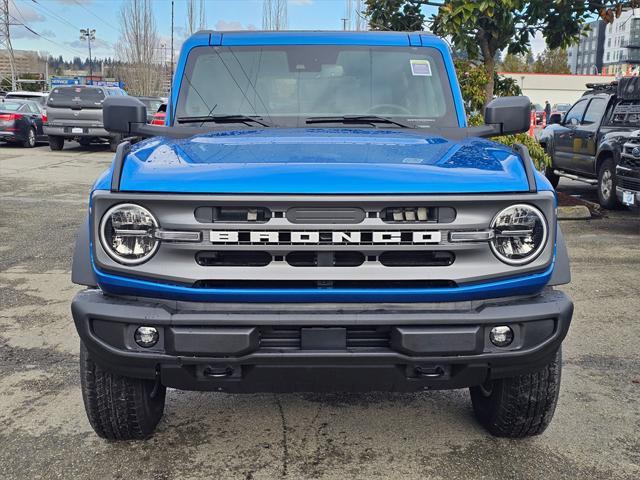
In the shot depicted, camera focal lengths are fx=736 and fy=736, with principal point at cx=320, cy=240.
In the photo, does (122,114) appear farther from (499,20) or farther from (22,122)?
(22,122)

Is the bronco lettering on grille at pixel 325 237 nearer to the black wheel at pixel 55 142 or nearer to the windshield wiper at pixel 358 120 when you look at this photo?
the windshield wiper at pixel 358 120

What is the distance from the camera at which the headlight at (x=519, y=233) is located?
2.84 meters

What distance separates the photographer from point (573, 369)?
4.55 m

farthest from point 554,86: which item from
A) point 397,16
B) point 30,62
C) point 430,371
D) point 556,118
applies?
point 30,62

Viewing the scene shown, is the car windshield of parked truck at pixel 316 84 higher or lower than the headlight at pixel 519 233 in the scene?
higher

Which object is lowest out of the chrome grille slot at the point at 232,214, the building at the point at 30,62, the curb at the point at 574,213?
the curb at the point at 574,213

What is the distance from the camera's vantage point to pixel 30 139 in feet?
70.5

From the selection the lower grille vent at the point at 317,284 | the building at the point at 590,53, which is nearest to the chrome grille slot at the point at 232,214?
the lower grille vent at the point at 317,284

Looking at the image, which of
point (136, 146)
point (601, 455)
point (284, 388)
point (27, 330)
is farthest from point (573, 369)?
point (27, 330)

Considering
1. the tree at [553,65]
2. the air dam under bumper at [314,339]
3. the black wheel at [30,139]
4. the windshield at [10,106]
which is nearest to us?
the air dam under bumper at [314,339]

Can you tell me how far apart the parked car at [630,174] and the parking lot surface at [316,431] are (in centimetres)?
→ 411

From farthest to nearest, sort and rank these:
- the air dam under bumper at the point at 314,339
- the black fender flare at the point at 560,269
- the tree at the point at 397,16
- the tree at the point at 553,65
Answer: the tree at the point at 553,65 < the tree at the point at 397,16 < the black fender flare at the point at 560,269 < the air dam under bumper at the point at 314,339

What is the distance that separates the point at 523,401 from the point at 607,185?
8.64 meters

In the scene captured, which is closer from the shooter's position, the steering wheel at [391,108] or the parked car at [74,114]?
the steering wheel at [391,108]
